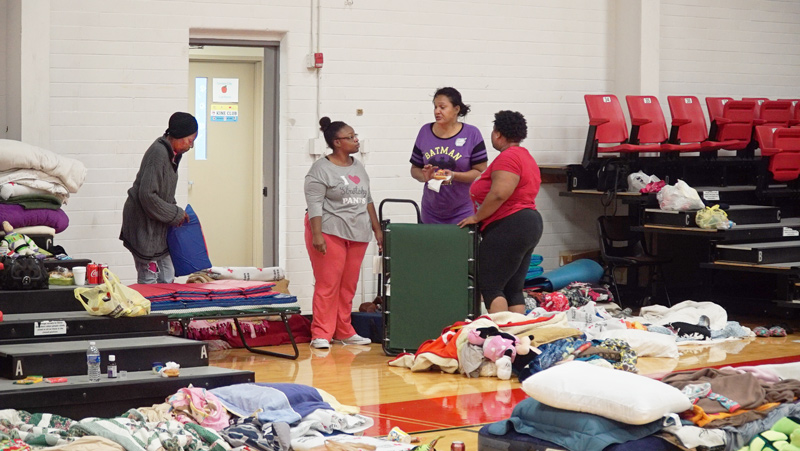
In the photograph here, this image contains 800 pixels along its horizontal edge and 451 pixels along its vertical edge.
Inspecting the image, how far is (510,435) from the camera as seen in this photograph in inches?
172

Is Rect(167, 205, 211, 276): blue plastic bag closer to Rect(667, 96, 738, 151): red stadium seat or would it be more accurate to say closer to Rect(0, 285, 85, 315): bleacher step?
Answer: Rect(0, 285, 85, 315): bleacher step

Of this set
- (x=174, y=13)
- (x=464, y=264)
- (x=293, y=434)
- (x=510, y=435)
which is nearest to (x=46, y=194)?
(x=174, y=13)

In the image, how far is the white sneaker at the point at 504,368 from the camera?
642 centimetres

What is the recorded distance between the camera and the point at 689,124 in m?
10.2

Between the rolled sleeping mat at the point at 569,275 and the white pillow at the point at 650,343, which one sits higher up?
the rolled sleeping mat at the point at 569,275

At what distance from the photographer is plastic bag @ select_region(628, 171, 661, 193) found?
376 inches

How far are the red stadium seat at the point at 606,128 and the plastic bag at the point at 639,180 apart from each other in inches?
9.7

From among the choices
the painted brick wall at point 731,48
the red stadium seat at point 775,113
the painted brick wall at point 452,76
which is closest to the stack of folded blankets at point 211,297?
the painted brick wall at point 452,76

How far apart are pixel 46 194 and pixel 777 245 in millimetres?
5690

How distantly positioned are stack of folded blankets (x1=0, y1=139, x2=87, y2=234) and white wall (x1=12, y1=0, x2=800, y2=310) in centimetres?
111

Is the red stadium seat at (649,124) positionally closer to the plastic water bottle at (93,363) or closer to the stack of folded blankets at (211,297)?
the stack of folded blankets at (211,297)

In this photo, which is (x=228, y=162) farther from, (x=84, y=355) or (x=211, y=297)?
(x=84, y=355)

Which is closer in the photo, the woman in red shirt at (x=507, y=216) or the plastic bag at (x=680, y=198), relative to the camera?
the woman in red shirt at (x=507, y=216)

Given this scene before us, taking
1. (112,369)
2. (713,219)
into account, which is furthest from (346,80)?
(112,369)
